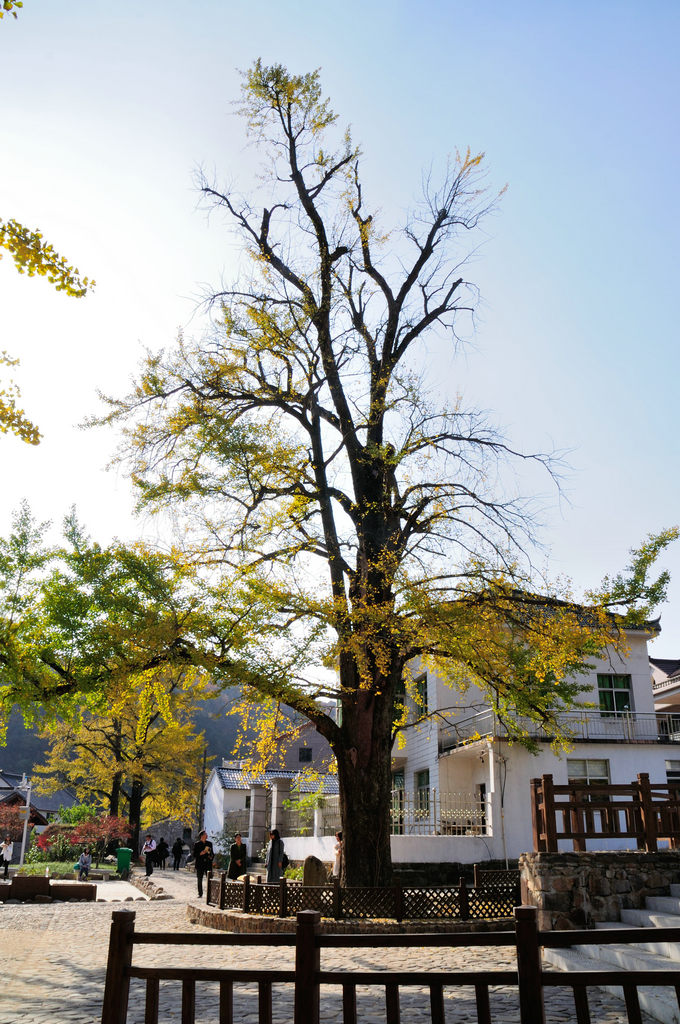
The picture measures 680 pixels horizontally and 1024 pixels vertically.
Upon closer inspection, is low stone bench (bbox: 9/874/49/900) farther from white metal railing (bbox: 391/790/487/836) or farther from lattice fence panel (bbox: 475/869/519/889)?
lattice fence panel (bbox: 475/869/519/889)

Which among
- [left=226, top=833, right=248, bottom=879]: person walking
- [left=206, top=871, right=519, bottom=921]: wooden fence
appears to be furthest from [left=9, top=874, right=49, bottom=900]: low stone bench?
[left=206, top=871, right=519, bottom=921]: wooden fence

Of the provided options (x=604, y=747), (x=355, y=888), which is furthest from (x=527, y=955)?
(x=604, y=747)

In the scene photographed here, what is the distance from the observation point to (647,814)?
1305 cm

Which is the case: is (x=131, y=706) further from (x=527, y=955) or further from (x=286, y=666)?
(x=527, y=955)

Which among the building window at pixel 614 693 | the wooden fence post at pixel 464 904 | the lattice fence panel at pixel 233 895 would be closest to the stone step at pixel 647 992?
the wooden fence post at pixel 464 904

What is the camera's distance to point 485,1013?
4.61 metres

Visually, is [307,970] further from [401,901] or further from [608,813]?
[608,813]

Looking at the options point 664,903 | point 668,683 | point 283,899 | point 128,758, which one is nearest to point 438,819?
point 283,899

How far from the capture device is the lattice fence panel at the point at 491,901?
14258 millimetres

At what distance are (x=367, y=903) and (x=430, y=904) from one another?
44.1 inches

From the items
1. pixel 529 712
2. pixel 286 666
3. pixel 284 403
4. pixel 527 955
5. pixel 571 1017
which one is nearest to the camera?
pixel 527 955

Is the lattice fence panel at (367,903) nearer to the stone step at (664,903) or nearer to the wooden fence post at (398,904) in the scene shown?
the wooden fence post at (398,904)

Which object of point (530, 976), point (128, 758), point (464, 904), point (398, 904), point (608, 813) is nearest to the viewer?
point (530, 976)

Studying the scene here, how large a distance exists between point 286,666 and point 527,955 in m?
9.91
